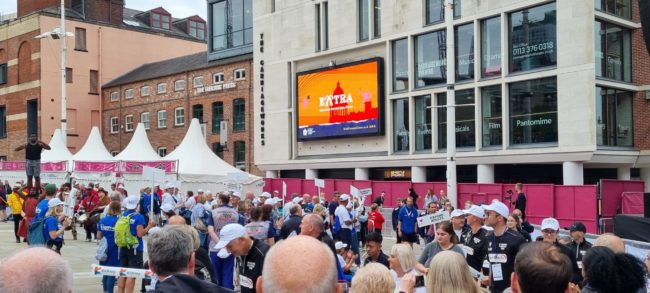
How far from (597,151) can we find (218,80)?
2680 centimetres

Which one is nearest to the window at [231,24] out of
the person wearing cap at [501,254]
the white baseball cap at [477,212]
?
the white baseball cap at [477,212]

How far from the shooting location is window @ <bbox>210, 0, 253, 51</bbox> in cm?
4641

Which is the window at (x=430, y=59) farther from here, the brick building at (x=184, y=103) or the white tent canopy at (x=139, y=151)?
the brick building at (x=184, y=103)

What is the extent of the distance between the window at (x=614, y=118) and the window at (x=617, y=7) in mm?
3185

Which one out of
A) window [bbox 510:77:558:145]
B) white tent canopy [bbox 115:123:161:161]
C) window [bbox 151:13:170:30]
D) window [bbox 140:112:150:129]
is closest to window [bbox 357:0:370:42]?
window [bbox 510:77:558:145]

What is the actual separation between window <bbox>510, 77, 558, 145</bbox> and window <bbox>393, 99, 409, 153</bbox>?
6.02m

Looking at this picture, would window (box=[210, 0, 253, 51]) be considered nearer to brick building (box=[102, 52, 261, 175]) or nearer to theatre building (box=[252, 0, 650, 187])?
brick building (box=[102, 52, 261, 175])

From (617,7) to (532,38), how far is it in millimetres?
3812

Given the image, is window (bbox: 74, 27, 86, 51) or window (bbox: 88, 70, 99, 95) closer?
window (bbox: 74, 27, 86, 51)

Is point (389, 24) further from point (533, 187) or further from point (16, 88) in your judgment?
point (16, 88)

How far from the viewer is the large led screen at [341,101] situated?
35906mm

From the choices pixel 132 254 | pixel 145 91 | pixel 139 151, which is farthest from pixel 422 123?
pixel 145 91

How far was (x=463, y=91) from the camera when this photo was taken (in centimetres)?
3206

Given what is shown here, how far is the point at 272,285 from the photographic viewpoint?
2.98 metres
